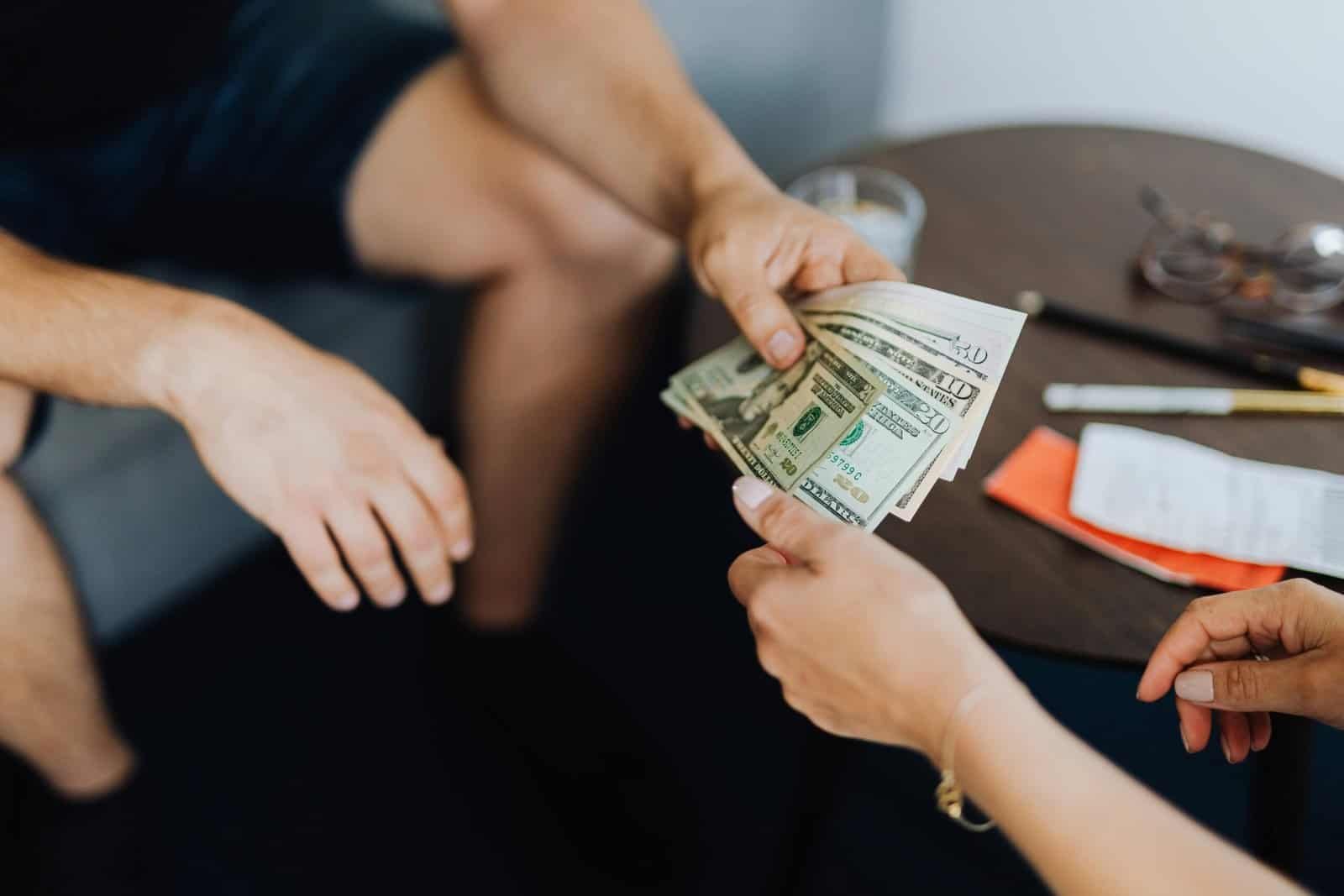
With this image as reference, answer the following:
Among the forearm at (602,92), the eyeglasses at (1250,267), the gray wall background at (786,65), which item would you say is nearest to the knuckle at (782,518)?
the forearm at (602,92)

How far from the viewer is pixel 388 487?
70 cm

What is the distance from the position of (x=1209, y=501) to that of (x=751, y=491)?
1.09ft

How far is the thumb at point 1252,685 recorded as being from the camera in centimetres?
55

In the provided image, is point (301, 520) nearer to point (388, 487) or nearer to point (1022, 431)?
point (388, 487)

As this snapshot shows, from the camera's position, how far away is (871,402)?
2.05ft

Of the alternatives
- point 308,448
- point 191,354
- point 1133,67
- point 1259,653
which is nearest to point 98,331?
point 191,354

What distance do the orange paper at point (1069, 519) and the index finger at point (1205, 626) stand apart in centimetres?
5

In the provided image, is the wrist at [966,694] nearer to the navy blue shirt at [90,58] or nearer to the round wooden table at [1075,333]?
the round wooden table at [1075,333]

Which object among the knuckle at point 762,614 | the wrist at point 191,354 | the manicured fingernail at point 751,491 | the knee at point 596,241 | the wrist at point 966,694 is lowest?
the wrist at point 191,354

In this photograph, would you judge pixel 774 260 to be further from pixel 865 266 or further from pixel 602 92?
pixel 602 92

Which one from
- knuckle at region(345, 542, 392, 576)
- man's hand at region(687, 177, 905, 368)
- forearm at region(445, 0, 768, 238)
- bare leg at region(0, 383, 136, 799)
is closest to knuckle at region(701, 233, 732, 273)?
man's hand at region(687, 177, 905, 368)

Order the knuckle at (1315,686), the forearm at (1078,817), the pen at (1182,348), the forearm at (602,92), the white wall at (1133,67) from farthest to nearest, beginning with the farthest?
the white wall at (1133,67)
the forearm at (602,92)
the pen at (1182,348)
the knuckle at (1315,686)
the forearm at (1078,817)

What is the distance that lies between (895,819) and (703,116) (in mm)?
755

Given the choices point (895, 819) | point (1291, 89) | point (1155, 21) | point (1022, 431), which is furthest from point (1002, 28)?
point (895, 819)
